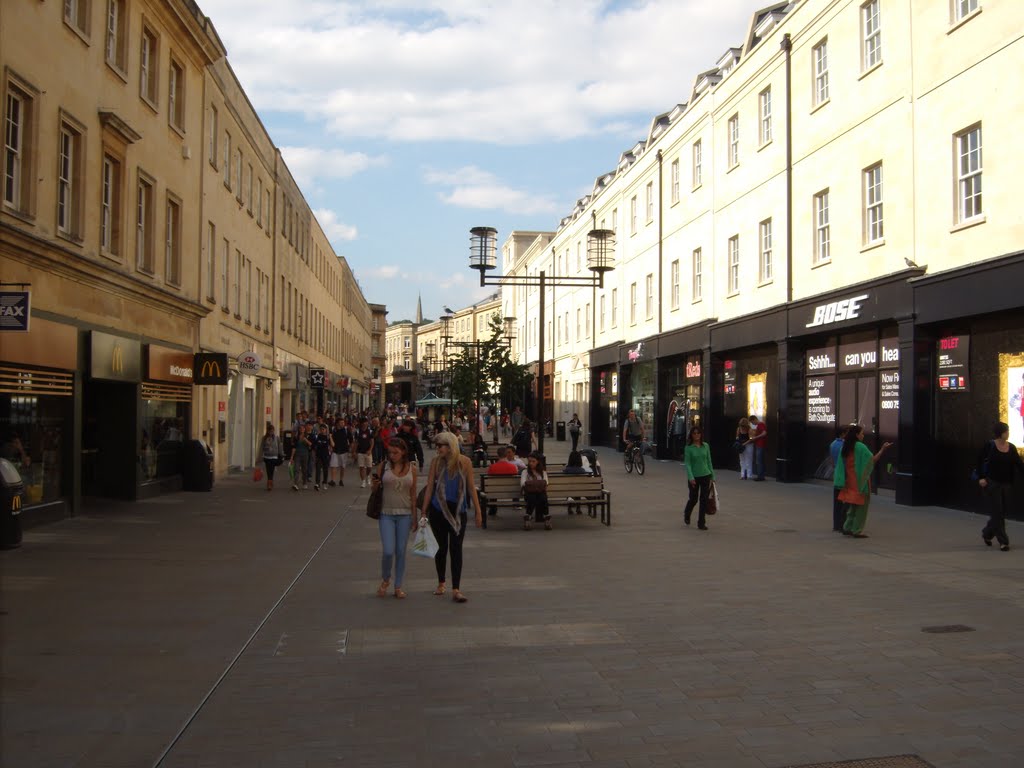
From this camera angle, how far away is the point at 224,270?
26.4 metres

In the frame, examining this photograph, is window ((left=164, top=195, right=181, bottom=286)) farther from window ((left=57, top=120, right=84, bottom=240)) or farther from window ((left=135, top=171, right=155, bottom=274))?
window ((left=57, top=120, right=84, bottom=240))

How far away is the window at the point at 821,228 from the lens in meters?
21.9

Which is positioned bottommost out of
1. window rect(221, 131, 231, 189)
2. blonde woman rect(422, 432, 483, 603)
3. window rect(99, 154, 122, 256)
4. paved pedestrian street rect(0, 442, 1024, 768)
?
paved pedestrian street rect(0, 442, 1024, 768)

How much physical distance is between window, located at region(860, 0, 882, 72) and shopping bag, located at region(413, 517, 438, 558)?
49.0 feet

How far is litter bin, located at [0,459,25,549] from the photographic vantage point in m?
11.8

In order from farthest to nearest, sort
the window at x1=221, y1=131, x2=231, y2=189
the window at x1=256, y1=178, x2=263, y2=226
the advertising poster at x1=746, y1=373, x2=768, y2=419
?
the window at x1=256, y1=178, x2=263, y2=226, the window at x1=221, y1=131, x2=231, y2=189, the advertising poster at x1=746, y1=373, x2=768, y2=419

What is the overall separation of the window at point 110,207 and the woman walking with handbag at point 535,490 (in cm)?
829

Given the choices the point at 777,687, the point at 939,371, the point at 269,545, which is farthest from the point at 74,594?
the point at 939,371

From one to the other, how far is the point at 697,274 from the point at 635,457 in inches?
275

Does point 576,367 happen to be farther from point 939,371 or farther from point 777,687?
point 777,687

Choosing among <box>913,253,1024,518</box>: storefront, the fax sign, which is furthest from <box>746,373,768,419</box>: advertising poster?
the fax sign

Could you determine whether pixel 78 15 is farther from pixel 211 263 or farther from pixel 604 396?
pixel 604 396

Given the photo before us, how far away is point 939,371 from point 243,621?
1366 centimetres

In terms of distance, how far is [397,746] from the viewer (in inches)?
202
